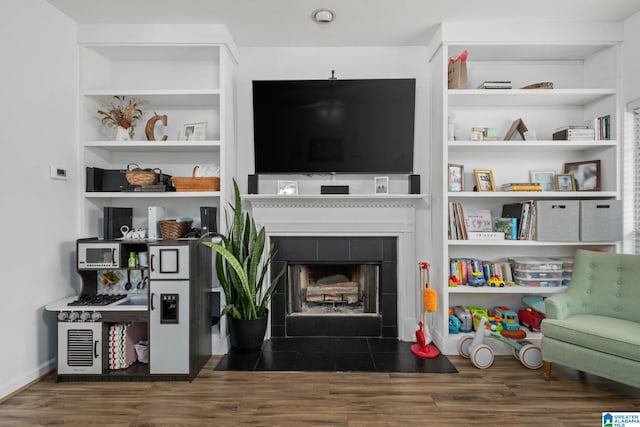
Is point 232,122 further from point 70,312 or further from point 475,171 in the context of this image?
point 475,171

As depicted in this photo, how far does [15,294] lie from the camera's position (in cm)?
234

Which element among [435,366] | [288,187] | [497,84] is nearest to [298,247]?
[288,187]

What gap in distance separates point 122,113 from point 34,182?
844 mm

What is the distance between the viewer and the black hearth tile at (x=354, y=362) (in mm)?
2627

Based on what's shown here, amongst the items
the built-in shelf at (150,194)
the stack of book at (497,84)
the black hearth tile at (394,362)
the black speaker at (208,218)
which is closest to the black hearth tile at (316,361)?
the black hearth tile at (394,362)

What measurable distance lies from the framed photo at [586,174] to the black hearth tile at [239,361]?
9.83ft

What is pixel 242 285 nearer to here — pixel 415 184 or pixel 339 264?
pixel 339 264

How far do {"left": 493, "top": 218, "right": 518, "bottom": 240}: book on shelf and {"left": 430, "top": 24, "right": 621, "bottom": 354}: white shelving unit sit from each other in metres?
0.08

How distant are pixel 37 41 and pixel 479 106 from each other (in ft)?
11.3

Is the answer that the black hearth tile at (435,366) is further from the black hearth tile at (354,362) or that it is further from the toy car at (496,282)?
the toy car at (496,282)

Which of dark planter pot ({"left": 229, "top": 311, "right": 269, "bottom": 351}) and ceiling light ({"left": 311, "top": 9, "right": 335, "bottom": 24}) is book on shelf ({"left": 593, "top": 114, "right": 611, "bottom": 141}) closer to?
ceiling light ({"left": 311, "top": 9, "right": 335, "bottom": 24})

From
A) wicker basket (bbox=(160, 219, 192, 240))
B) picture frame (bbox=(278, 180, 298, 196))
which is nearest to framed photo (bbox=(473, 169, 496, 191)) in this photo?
picture frame (bbox=(278, 180, 298, 196))

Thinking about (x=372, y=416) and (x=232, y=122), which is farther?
(x=232, y=122)

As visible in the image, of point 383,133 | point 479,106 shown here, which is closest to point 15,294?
point 383,133
